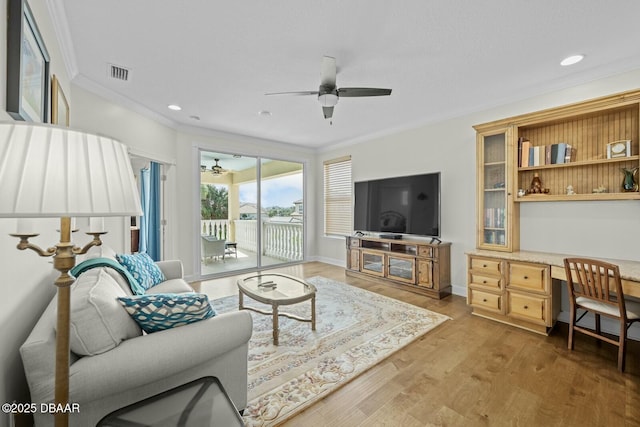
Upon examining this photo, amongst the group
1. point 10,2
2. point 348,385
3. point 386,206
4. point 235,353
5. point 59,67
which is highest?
point 59,67

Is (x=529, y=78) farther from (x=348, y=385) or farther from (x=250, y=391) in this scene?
(x=250, y=391)

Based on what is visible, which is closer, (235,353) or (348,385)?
(235,353)

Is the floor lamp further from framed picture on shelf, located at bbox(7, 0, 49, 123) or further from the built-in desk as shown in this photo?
the built-in desk

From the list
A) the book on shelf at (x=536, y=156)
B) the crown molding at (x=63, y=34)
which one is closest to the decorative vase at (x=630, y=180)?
the book on shelf at (x=536, y=156)

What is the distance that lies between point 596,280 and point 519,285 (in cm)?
64

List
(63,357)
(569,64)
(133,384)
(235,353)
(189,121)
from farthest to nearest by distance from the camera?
(189,121), (569,64), (235,353), (133,384), (63,357)

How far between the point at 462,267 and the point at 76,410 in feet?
13.1

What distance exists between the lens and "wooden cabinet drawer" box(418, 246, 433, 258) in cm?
373

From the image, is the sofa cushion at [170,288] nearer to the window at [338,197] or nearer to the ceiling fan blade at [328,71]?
the ceiling fan blade at [328,71]

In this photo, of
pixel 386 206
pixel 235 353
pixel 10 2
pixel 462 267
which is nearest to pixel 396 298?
pixel 462 267

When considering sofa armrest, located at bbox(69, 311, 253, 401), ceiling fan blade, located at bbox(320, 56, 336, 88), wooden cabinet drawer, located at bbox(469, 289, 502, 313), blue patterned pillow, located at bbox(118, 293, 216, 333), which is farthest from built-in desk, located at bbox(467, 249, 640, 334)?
blue patterned pillow, located at bbox(118, 293, 216, 333)

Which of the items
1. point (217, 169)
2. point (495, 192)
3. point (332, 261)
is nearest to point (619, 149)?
point (495, 192)

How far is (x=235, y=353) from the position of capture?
58.2 inches

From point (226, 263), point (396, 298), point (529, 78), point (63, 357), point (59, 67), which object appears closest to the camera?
point (63, 357)
